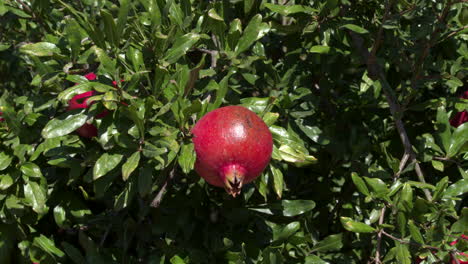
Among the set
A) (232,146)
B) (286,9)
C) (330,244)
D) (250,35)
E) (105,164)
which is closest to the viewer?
(232,146)

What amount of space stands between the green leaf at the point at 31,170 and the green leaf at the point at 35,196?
3 centimetres

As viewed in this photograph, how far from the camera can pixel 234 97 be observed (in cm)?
153

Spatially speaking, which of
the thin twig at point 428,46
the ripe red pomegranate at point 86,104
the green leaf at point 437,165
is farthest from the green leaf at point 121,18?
the green leaf at point 437,165

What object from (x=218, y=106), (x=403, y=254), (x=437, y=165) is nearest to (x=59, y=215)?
(x=218, y=106)

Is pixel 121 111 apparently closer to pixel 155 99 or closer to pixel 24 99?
pixel 155 99

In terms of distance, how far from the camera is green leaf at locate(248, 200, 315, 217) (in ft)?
5.14

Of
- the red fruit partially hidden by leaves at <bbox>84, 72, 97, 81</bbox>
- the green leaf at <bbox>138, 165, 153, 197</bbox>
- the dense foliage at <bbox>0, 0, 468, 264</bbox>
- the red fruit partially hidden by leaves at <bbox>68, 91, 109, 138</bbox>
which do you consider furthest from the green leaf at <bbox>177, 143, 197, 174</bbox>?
the red fruit partially hidden by leaves at <bbox>84, 72, 97, 81</bbox>

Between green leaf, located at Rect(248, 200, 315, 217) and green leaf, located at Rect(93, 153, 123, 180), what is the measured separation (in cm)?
52

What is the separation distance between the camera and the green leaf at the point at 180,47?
1.29 meters

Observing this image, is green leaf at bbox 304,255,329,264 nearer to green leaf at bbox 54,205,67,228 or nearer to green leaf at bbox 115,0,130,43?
green leaf at bbox 54,205,67,228

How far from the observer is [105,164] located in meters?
1.20

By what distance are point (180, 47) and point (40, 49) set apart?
1.13 feet

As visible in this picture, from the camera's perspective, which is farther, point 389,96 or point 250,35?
point 389,96

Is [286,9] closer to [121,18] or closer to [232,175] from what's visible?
[121,18]
